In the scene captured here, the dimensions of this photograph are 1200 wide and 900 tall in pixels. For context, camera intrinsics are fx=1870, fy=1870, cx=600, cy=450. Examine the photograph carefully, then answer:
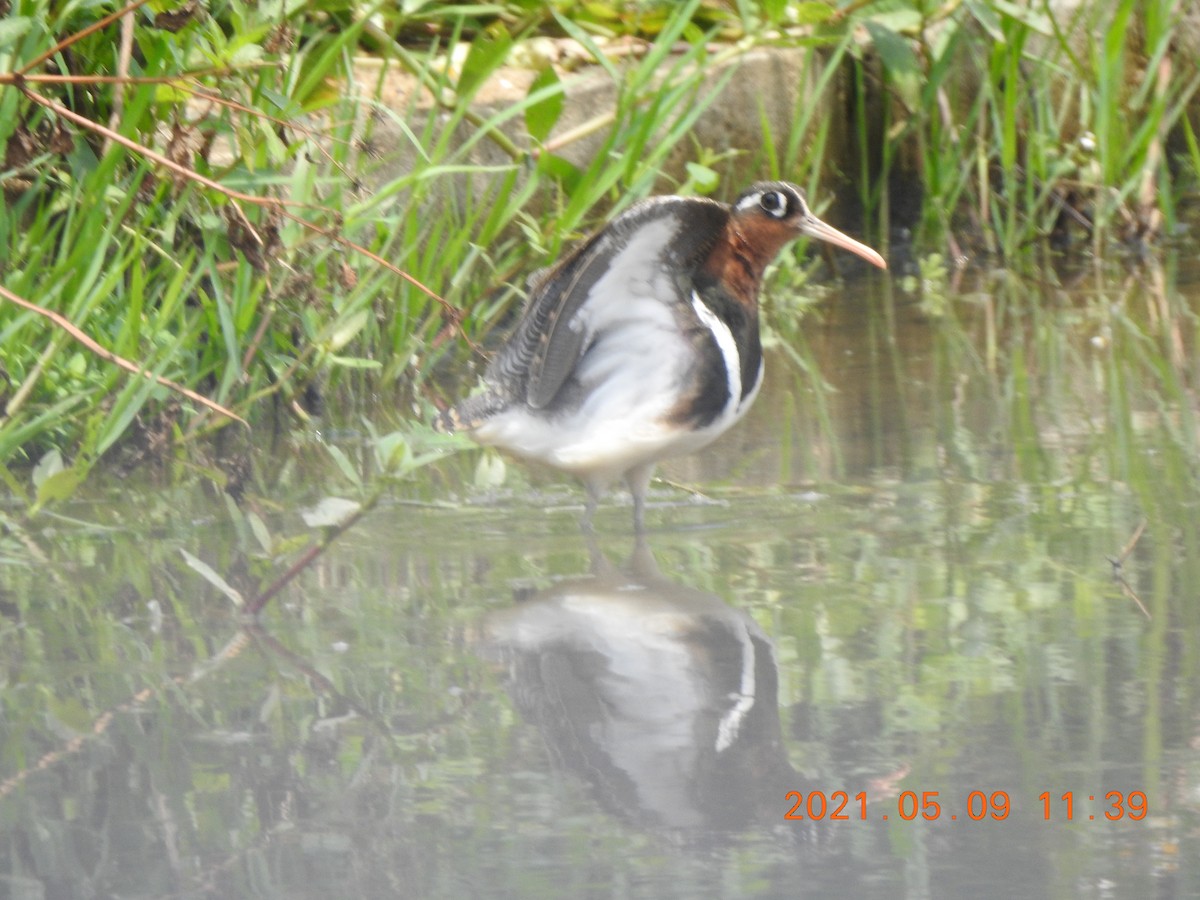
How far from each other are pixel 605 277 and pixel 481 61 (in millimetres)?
1098

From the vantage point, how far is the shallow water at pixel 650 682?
182 centimetres

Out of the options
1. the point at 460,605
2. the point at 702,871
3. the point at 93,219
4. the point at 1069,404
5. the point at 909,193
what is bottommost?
the point at 702,871

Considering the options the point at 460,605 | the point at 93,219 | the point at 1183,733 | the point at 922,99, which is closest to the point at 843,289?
the point at 922,99

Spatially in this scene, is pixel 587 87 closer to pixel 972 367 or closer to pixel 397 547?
pixel 972 367

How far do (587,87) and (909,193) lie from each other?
1623mm

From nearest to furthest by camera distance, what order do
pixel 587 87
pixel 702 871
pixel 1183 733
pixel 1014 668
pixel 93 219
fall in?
pixel 702 871 < pixel 1183 733 < pixel 1014 668 < pixel 93 219 < pixel 587 87

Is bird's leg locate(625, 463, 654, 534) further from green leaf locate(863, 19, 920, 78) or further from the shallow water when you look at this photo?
green leaf locate(863, 19, 920, 78)

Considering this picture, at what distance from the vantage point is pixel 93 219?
3.27 metres

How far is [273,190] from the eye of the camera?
376 cm

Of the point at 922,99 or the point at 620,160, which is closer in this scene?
the point at 620,160

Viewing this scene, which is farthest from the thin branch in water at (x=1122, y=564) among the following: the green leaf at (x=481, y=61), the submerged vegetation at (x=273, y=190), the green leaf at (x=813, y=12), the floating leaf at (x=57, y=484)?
the green leaf at (x=813, y=12)
